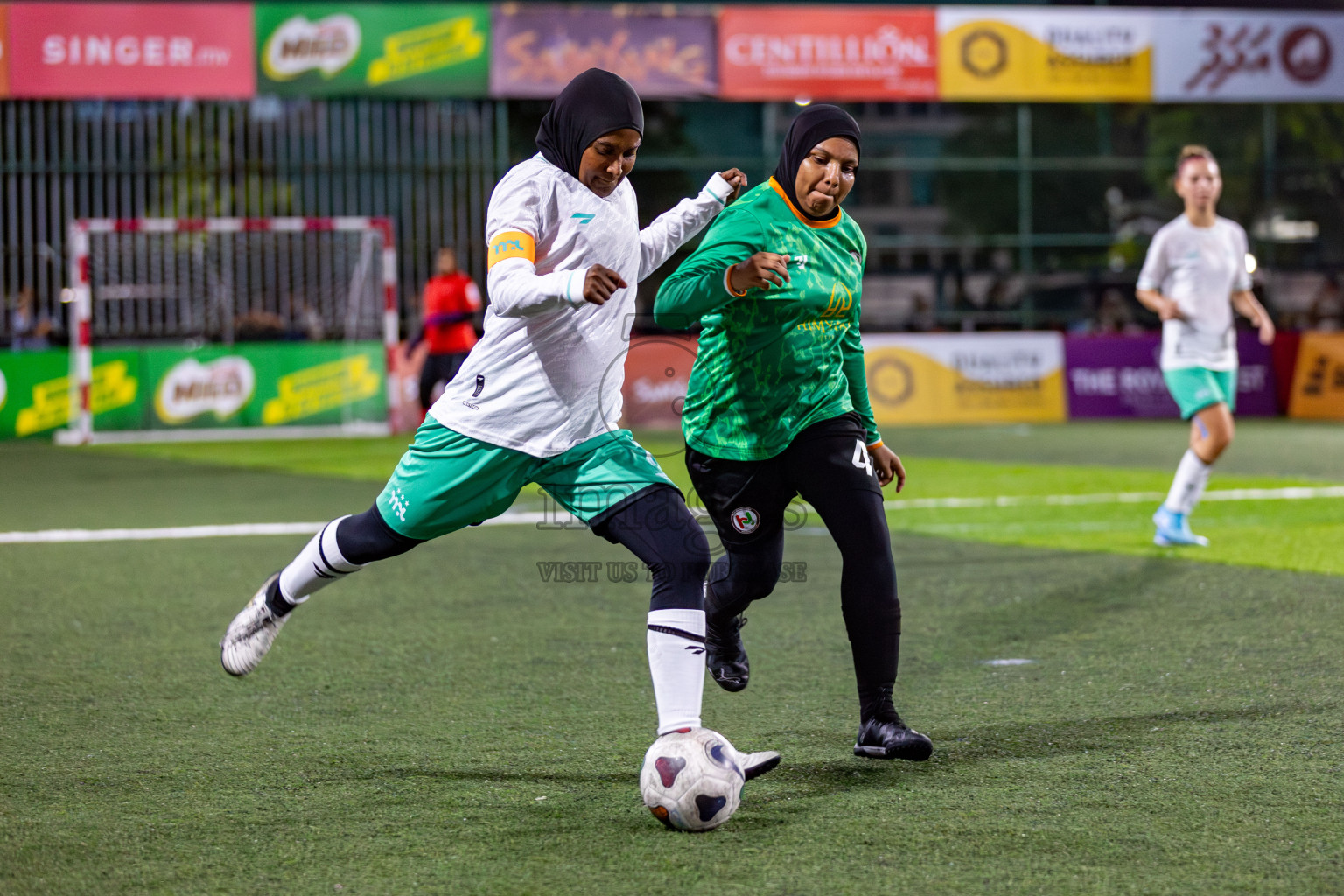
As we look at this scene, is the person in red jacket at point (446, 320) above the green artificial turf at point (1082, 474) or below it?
above

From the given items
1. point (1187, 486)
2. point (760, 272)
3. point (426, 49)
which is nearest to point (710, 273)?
point (760, 272)

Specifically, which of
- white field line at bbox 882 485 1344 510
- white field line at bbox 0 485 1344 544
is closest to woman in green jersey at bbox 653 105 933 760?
white field line at bbox 0 485 1344 544

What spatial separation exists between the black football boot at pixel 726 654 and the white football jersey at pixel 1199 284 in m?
4.64

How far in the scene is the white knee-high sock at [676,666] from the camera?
3.58 meters

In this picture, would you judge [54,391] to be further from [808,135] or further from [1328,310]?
[1328,310]

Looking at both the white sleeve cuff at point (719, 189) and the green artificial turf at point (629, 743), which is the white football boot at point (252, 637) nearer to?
the green artificial turf at point (629, 743)

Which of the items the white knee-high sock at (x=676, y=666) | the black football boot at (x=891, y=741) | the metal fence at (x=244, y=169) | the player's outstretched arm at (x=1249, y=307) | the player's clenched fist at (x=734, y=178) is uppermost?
the metal fence at (x=244, y=169)

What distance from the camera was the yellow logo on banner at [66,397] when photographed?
19.1m

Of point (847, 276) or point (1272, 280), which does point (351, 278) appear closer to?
point (1272, 280)

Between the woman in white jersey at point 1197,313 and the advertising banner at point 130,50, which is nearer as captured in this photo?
the woman in white jersey at point 1197,313

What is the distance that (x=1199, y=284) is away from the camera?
8.41m

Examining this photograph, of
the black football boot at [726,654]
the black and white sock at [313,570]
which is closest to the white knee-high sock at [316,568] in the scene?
the black and white sock at [313,570]

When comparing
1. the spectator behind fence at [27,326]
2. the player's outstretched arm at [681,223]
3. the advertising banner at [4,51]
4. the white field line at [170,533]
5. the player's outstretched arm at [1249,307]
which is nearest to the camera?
the player's outstretched arm at [681,223]

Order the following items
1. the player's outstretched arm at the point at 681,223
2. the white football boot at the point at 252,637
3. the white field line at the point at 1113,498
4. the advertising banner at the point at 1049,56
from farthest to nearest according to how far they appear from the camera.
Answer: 1. the advertising banner at the point at 1049,56
2. the white field line at the point at 1113,498
3. the white football boot at the point at 252,637
4. the player's outstretched arm at the point at 681,223
